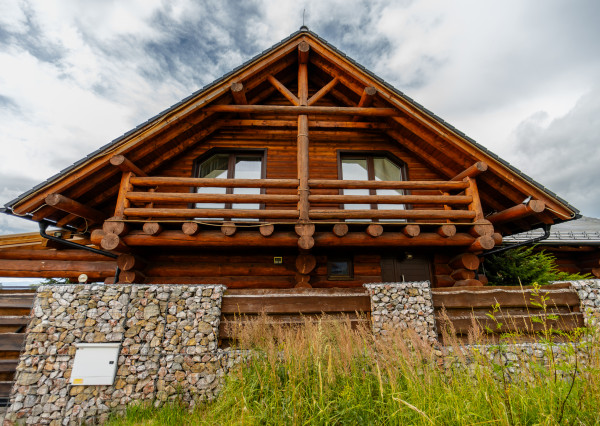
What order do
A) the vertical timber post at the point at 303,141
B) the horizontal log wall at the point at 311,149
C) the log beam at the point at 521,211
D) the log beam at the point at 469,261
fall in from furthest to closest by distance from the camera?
1. the horizontal log wall at the point at 311,149
2. the log beam at the point at 469,261
3. the vertical timber post at the point at 303,141
4. the log beam at the point at 521,211

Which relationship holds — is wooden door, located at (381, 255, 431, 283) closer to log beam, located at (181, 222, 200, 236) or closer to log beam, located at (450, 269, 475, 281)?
log beam, located at (450, 269, 475, 281)

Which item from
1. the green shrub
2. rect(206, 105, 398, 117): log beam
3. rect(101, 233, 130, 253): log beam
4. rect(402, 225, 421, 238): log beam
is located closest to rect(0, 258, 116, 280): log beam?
rect(101, 233, 130, 253): log beam

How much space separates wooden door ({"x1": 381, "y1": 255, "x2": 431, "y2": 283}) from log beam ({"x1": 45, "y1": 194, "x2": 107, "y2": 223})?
7869mm

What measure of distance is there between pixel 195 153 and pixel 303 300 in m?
5.95

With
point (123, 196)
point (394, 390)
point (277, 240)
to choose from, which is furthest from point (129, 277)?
point (394, 390)

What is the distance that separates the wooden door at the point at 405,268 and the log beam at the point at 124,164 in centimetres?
707

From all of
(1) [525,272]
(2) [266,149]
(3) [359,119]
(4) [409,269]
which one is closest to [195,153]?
(2) [266,149]

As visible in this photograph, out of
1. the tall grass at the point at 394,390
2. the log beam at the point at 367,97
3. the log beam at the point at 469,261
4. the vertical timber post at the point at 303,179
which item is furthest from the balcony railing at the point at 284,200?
the tall grass at the point at 394,390

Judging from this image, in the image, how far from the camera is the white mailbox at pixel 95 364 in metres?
4.38

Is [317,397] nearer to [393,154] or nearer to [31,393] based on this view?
[31,393]

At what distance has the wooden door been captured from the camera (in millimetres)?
8023

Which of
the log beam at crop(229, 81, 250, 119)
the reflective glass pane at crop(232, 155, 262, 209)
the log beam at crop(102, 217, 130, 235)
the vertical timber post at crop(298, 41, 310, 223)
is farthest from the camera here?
the reflective glass pane at crop(232, 155, 262, 209)

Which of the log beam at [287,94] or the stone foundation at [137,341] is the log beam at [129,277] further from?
the log beam at [287,94]

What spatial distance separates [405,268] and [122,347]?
689 centimetres
